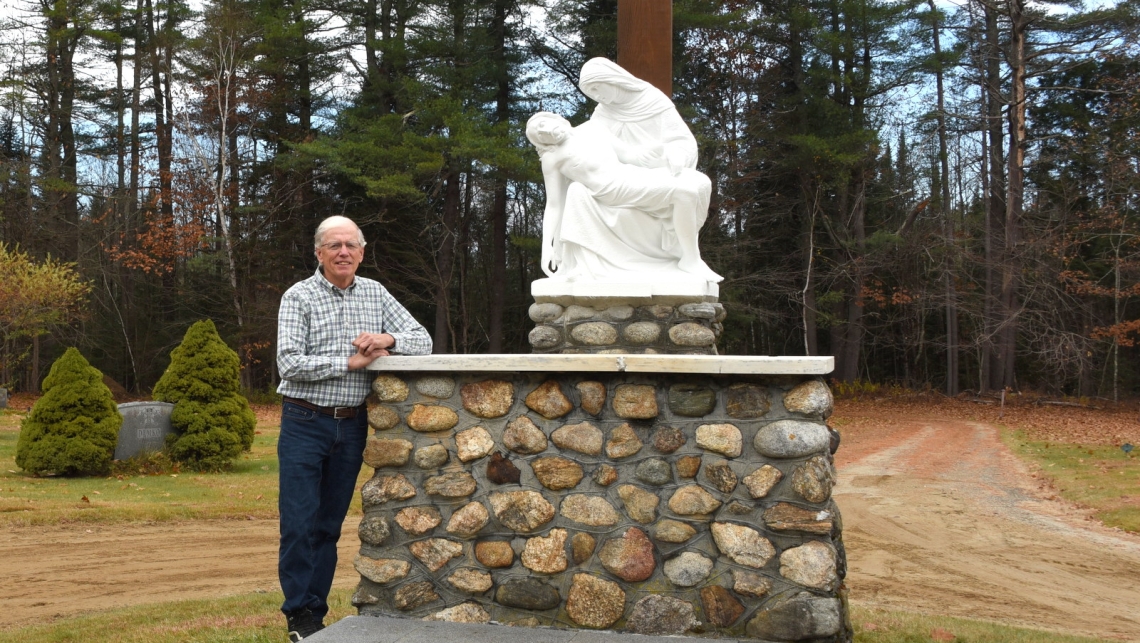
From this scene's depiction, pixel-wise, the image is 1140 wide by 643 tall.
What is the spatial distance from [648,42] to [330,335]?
4508mm

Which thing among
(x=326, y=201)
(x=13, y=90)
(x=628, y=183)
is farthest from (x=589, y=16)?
(x=628, y=183)

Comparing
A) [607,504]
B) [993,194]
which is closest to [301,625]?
[607,504]

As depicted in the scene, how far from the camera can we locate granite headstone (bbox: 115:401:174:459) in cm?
Answer: 902

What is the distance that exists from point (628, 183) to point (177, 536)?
4.03 meters

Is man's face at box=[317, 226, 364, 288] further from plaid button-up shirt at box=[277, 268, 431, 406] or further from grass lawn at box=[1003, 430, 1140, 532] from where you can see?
grass lawn at box=[1003, 430, 1140, 532]

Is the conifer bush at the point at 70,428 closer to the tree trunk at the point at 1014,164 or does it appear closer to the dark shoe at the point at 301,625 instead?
the dark shoe at the point at 301,625

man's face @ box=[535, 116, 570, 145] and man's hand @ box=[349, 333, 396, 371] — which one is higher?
man's face @ box=[535, 116, 570, 145]

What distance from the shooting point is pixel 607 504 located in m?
3.01

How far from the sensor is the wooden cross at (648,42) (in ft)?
22.3

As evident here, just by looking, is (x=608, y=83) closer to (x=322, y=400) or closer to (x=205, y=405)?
(x=322, y=400)

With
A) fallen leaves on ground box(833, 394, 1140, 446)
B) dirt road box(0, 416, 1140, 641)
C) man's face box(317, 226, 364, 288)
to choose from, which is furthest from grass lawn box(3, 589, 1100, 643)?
fallen leaves on ground box(833, 394, 1140, 446)

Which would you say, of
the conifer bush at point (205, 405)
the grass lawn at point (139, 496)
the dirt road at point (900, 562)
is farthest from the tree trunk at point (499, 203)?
the dirt road at point (900, 562)

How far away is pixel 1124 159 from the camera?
51.8 ft

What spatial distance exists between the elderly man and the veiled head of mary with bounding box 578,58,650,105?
3051mm
